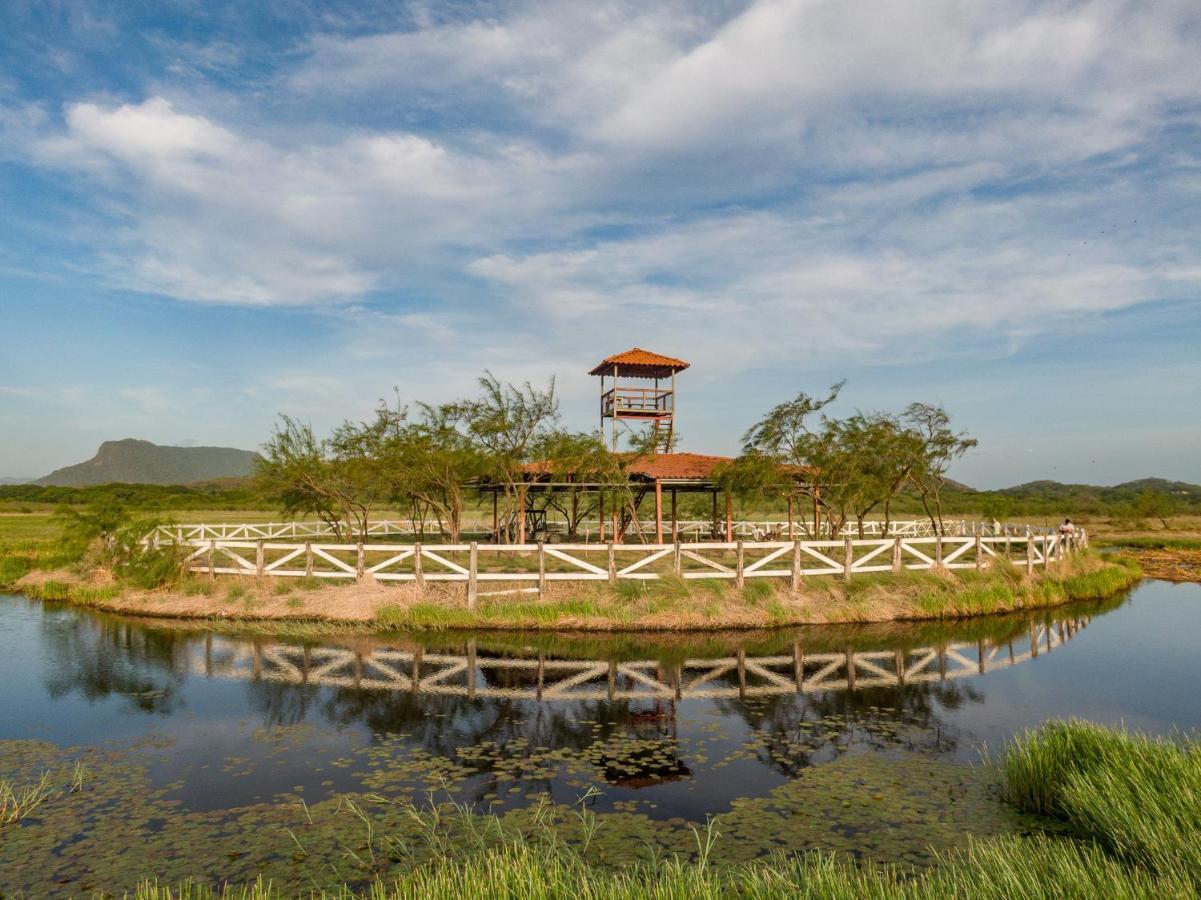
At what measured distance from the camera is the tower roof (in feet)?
104

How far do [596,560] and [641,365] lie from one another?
Result: 31.6ft

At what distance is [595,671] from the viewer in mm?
14062

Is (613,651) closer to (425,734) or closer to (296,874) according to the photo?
(425,734)

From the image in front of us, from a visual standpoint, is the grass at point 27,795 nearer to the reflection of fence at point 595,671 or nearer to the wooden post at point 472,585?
the reflection of fence at point 595,671

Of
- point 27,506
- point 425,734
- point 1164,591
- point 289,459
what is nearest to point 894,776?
point 425,734

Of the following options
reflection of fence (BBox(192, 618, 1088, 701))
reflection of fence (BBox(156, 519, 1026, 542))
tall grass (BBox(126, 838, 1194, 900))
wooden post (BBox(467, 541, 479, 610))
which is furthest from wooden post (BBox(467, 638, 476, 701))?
reflection of fence (BBox(156, 519, 1026, 542))

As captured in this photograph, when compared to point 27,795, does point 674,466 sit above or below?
above

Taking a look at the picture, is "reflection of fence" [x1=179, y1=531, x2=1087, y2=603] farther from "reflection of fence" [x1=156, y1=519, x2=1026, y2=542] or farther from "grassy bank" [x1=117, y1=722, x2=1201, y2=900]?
"grassy bank" [x1=117, y1=722, x2=1201, y2=900]

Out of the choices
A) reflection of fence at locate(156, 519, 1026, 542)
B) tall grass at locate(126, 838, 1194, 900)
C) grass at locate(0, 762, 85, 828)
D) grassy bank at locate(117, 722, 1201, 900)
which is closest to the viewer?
tall grass at locate(126, 838, 1194, 900)

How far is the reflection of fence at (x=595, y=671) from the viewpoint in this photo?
12.8 meters

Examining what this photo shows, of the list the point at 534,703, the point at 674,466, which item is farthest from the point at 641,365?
the point at 534,703

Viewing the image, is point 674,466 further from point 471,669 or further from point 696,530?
point 471,669

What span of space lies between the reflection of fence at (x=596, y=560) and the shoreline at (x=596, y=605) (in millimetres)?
603

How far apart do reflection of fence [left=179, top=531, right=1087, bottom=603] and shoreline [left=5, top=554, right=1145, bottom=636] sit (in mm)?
603
